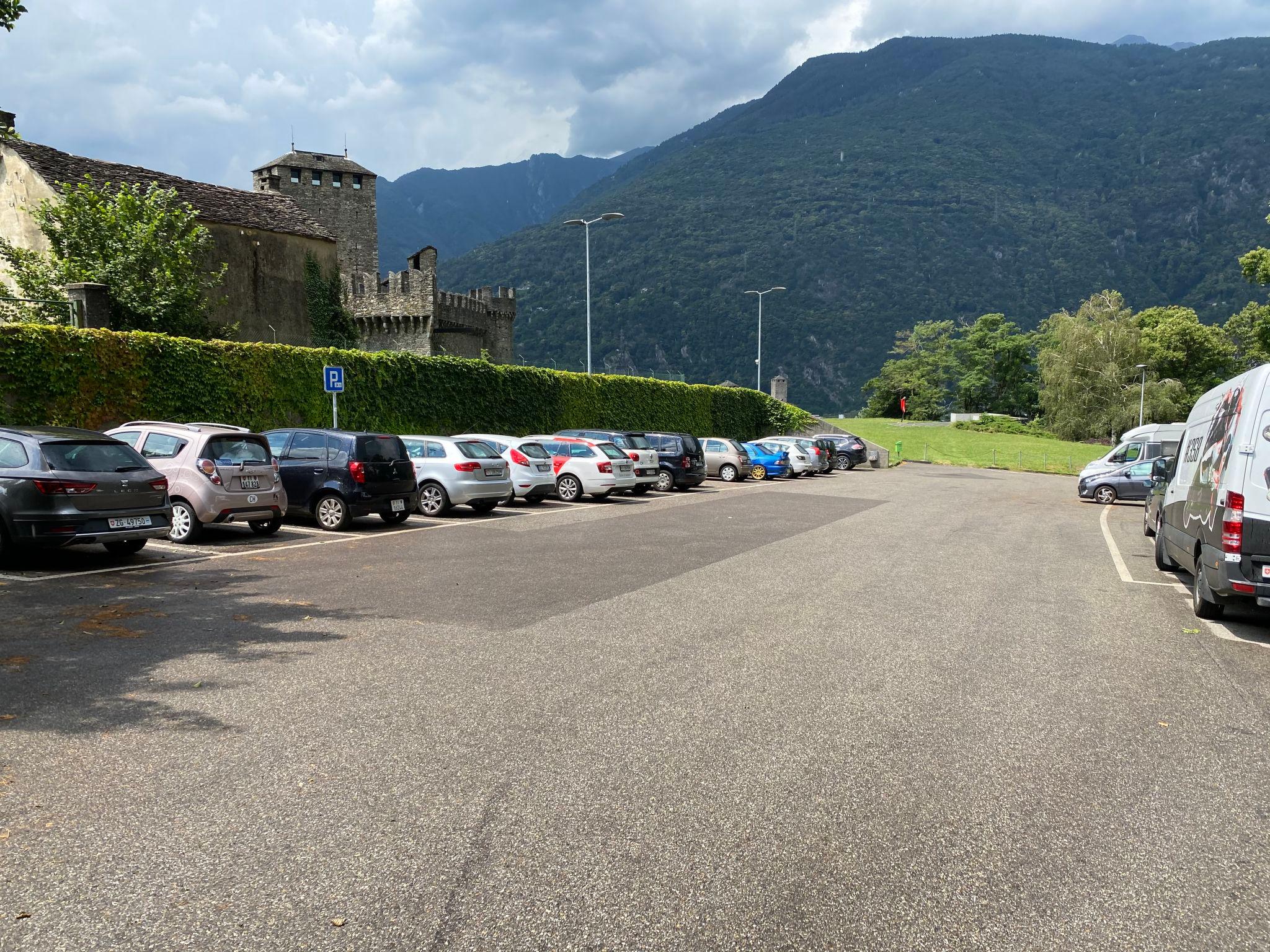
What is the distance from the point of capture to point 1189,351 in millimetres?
86188

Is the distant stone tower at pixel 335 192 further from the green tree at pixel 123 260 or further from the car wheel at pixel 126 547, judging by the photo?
the car wheel at pixel 126 547

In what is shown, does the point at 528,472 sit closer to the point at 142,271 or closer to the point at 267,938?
the point at 142,271

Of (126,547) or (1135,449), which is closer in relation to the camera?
(126,547)

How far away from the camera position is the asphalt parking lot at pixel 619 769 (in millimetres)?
3188

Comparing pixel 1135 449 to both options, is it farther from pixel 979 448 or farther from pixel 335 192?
pixel 335 192

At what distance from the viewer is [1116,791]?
14.4 ft

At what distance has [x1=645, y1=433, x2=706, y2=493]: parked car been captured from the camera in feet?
90.8

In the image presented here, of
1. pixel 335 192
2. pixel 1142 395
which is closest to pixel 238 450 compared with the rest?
pixel 335 192

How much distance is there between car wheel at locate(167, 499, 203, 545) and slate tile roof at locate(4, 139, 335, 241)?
2397 centimetres

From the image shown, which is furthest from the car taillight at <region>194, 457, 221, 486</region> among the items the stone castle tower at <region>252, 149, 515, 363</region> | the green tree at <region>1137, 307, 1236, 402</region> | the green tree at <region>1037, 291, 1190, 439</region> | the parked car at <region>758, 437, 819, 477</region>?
the green tree at <region>1137, 307, 1236, 402</region>

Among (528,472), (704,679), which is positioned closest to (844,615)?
(704,679)

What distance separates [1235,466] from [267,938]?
8496mm

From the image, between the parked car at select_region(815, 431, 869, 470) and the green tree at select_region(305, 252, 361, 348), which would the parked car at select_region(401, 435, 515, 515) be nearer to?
the green tree at select_region(305, 252, 361, 348)

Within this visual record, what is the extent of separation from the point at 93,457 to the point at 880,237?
468ft
